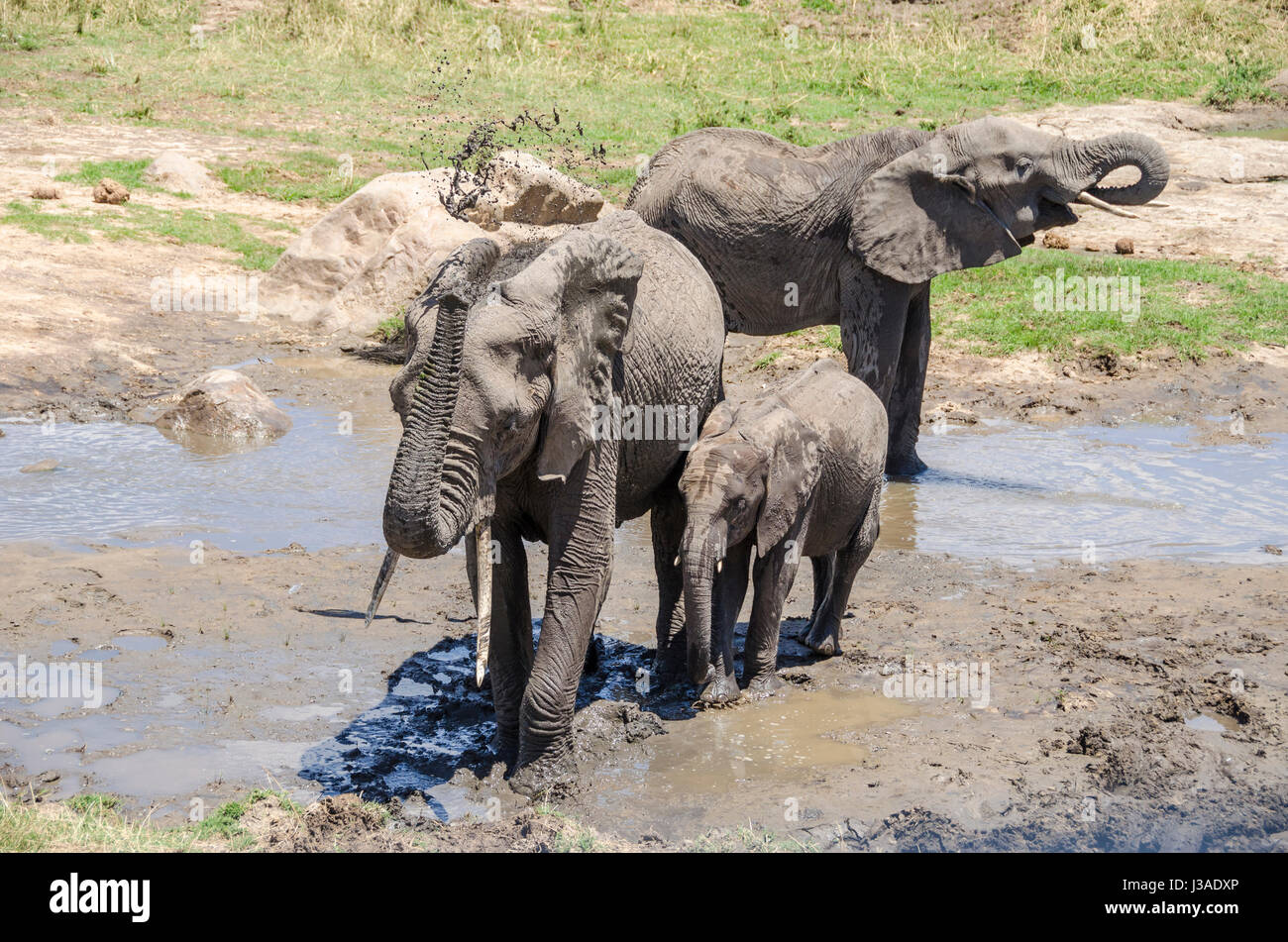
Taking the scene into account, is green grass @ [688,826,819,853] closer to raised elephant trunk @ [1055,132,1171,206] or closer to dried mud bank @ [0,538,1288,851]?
dried mud bank @ [0,538,1288,851]

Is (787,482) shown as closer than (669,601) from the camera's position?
Yes

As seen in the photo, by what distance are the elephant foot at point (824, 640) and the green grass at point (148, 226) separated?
1070 cm

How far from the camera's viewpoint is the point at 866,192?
10.7 m

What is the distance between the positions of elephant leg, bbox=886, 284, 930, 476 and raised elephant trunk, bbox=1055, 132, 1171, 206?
1.51 m

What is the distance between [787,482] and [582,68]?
1994 cm

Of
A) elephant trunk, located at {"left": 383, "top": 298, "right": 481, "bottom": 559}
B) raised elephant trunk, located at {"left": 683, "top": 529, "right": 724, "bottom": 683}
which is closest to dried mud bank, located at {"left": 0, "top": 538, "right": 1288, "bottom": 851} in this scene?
raised elephant trunk, located at {"left": 683, "top": 529, "right": 724, "bottom": 683}

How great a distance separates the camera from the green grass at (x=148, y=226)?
16.2m

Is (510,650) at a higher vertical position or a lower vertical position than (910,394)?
lower

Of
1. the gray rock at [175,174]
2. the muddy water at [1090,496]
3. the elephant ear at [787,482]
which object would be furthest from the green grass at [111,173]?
the elephant ear at [787,482]

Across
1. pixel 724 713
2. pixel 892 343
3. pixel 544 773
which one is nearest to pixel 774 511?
pixel 724 713

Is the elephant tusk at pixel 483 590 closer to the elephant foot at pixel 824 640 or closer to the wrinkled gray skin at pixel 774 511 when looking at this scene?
the wrinkled gray skin at pixel 774 511

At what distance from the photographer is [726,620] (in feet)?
24.0

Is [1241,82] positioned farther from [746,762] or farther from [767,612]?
[746,762]

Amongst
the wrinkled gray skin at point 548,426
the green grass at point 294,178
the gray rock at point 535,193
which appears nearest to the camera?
the wrinkled gray skin at point 548,426
